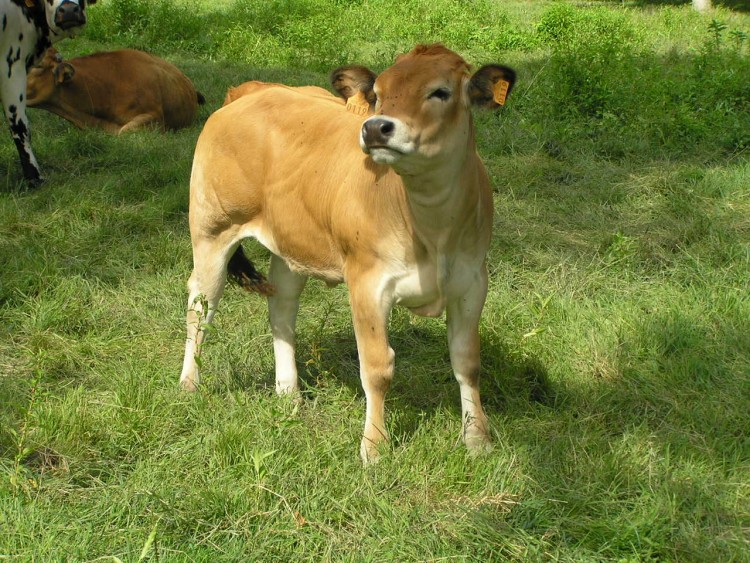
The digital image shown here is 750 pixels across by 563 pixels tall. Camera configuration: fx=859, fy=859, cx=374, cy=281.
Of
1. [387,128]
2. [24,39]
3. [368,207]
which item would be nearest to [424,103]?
[387,128]

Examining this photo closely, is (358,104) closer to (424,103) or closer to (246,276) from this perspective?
(424,103)

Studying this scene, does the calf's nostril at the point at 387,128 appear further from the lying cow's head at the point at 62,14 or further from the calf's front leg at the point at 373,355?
the lying cow's head at the point at 62,14

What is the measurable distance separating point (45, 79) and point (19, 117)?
176cm

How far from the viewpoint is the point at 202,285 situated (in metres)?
4.75

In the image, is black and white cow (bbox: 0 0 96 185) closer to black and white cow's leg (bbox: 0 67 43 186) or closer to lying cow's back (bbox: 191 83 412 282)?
black and white cow's leg (bbox: 0 67 43 186)

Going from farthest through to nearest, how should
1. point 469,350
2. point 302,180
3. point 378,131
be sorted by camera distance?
point 302,180 → point 469,350 → point 378,131

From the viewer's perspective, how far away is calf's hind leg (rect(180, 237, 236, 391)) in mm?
4668

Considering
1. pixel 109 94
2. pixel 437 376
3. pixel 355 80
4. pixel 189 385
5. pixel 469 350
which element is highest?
pixel 355 80

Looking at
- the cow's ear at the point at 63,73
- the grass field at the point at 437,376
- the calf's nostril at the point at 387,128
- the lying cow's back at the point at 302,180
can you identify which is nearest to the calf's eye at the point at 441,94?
the calf's nostril at the point at 387,128

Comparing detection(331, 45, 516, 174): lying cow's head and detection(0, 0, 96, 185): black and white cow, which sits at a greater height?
detection(331, 45, 516, 174): lying cow's head

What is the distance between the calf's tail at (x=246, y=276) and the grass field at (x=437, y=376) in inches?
15.3

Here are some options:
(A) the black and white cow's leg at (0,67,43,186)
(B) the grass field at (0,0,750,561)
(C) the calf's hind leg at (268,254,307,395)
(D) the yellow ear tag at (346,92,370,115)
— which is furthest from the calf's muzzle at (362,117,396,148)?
(A) the black and white cow's leg at (0,67,43,186)

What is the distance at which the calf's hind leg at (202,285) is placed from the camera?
15.3ft

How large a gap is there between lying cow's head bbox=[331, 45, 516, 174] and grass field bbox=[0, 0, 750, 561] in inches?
51.3
